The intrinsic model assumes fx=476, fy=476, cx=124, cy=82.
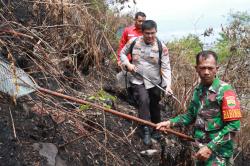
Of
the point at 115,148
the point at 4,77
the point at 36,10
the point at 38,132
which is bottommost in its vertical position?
the point at 115,148

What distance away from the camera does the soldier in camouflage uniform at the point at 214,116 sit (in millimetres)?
3656

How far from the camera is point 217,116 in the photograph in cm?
378

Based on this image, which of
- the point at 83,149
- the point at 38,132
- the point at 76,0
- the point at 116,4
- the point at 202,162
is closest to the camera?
the point at 202,162

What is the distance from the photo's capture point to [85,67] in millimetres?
7270

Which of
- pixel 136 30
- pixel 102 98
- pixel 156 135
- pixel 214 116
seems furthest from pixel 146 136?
pixel 214 116

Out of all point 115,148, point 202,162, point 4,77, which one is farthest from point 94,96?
point 202,162

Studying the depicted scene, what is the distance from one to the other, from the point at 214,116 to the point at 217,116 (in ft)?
0.08

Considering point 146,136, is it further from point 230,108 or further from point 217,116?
point 230,108

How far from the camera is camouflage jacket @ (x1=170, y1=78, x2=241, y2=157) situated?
12.0ft

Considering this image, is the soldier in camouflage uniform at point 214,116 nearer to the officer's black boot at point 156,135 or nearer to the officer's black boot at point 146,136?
the officer's black boot at point 146,136

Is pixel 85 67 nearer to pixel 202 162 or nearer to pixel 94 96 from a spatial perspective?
pixel 94 96

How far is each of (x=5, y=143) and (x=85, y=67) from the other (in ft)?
10.5

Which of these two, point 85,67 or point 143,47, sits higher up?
point 143,47

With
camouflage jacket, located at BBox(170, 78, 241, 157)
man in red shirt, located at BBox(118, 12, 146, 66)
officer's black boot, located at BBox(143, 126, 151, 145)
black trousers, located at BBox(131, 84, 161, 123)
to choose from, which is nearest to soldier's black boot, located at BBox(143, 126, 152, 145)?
officer's black boot, located at BBox(143, 126, 151, 145)
